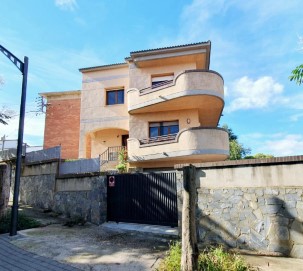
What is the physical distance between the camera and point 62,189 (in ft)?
40.0

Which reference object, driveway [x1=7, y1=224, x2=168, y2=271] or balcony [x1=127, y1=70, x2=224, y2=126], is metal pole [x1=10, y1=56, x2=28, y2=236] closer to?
driveway [x1=7, y1=224, x2=168, y2=271]

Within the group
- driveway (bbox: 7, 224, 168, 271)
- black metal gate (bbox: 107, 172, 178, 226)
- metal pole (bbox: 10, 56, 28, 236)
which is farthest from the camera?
black metal gate (bbox: 107, 172, 178, 226)

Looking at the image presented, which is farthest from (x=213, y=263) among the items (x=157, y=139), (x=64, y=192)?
(x=157, y=139)

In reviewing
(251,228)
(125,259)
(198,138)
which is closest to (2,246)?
(125,259)

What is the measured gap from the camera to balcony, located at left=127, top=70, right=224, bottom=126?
45.2 ft

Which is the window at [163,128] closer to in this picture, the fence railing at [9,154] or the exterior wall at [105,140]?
the exterior wall at [105,140]

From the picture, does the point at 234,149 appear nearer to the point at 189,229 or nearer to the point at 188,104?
the point at 188,104

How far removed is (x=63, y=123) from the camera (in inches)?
809

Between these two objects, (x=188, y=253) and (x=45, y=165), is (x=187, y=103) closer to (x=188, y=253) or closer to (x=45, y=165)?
(x=45, y=165)

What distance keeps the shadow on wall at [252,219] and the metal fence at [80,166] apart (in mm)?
5854

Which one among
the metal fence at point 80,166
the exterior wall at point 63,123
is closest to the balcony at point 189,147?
the metal fence at point 80,166

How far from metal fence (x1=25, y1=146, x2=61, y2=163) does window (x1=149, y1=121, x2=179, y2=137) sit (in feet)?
18.6

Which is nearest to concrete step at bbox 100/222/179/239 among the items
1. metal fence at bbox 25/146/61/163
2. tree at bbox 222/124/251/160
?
metal fence at bbox 25/146/61/163

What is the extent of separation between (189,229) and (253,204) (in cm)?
253
